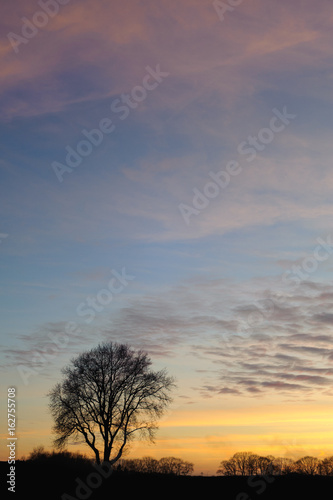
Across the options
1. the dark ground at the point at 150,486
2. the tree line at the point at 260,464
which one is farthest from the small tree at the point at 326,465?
the dark ground at the point at 150,486

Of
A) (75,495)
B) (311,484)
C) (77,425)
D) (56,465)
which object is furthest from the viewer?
(77,425)

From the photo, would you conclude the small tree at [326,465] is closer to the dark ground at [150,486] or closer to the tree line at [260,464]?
the tree line at [260,464]

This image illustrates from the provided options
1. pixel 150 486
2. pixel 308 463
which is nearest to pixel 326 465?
pixel 308 463

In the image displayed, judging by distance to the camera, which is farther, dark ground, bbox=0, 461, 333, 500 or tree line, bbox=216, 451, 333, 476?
tree line, bbox=216, 451, 333, 476

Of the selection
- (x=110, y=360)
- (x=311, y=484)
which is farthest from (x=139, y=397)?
(x=311, y=484)

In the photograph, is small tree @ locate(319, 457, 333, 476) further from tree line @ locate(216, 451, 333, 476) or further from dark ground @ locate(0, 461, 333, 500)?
dark ground @ locate(0, 461, 333, 500)

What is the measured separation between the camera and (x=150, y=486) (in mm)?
23219

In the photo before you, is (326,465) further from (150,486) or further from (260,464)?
(150,486)

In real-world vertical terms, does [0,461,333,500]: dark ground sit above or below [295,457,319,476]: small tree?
above

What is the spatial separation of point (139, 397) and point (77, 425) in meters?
6.35

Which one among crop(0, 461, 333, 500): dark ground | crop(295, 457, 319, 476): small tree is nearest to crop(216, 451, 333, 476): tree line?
crop(295, 457, 319, 476): small tree

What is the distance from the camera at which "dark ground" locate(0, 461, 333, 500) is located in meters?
21.1

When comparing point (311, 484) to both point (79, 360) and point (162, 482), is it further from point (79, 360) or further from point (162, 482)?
point (79, 360)

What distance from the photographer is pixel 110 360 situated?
45.7 metres
